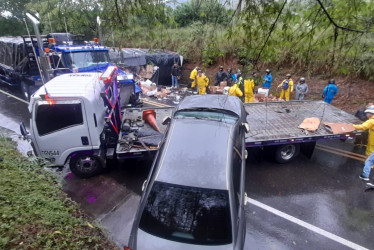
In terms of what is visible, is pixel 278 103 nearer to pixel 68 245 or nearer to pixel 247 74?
pixel 247 74

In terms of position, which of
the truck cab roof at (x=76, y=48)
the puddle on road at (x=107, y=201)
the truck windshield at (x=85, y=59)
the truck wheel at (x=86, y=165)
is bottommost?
the puddle on road at (x=107, y=201)

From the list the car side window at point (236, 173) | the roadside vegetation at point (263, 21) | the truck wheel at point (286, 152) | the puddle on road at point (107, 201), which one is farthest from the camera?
the truck wheel at point (286, 152)

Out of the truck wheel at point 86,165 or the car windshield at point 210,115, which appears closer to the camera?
the car windshield at point 210,115

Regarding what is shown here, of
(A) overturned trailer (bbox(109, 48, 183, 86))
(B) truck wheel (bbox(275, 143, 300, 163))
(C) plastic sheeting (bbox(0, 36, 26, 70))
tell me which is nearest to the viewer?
(B) truck wheel (bbox(275, 143, 300, 163))

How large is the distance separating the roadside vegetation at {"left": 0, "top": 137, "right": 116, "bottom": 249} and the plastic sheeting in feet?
30.0

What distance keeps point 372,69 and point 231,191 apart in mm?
11326

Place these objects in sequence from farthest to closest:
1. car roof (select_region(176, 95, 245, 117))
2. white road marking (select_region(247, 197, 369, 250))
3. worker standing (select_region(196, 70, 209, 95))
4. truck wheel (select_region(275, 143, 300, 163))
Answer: worker standing (select_region(196, 70, 209, 95)) → truck wheel (select_region(275, 143, 300, 163)) → car roof (select_region(176, 95, 245, 117)) → white road marking (select_region(247, 197, 369, 250))

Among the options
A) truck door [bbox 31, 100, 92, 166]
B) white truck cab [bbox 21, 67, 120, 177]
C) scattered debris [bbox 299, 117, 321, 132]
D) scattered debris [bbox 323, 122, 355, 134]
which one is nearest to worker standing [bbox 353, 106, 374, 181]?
scattered debris [bbox 323, 122, 355, 134]

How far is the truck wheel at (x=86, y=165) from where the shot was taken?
5.97 metres

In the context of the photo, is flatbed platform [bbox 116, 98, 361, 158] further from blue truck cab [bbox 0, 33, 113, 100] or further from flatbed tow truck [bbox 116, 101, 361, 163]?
blue truck cab [bbox 0, 33, 113, 100]

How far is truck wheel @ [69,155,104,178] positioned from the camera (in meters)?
5.97

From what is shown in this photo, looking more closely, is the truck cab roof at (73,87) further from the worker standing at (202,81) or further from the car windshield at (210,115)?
the worker standing at (202,81)

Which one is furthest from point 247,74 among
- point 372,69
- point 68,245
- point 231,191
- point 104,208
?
point 372,69

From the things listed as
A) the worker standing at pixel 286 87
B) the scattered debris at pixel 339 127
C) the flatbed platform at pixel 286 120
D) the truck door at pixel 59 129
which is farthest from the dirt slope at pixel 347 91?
the truck door at pixel 59 129
